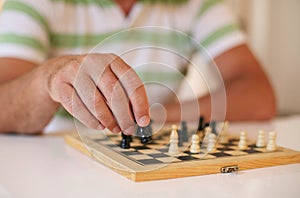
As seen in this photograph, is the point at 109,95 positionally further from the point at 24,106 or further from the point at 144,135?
the point at 24,106

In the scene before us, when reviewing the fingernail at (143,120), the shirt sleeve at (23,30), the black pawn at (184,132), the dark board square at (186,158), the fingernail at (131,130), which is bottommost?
the dark board square at (186,158)

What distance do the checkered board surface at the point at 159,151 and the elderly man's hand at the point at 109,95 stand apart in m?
0.07

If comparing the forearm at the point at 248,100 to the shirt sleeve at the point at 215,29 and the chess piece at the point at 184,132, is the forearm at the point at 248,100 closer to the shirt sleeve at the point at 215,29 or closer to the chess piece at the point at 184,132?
the shirt sleeve at the point at 215,29

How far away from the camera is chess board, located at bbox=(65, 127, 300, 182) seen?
0.82 m

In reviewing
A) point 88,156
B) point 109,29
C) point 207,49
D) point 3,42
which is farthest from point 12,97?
point 207,49

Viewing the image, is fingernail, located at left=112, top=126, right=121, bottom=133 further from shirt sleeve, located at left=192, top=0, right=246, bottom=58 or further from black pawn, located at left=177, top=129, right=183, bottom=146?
shirt sleeve, located at left=192, top=0, right=246, bottom=58

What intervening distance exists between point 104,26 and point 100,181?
35.4 inches

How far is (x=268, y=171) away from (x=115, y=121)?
281 mm

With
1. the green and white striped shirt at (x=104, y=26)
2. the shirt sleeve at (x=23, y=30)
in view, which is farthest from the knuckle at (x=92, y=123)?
the shirt sleeve at (x=23, y=30)

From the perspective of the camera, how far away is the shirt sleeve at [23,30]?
1411mm

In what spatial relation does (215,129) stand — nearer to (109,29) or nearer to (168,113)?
(168,113)

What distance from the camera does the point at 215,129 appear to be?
109 centimetres

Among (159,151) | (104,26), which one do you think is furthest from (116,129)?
(104,26)

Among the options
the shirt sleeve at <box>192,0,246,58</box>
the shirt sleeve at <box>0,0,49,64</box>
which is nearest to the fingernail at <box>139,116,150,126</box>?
the shirt sleeve at <box>0,0,49,64</box>
